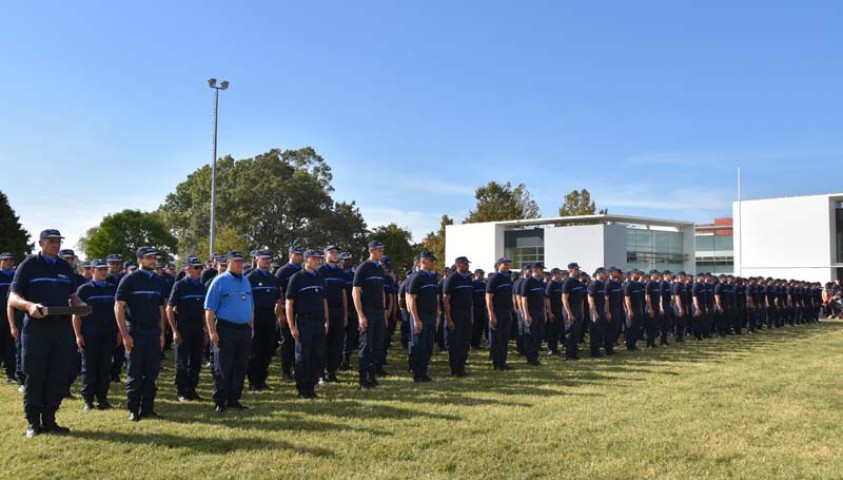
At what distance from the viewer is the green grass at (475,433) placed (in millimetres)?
5508

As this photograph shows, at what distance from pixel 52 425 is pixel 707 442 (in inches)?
244

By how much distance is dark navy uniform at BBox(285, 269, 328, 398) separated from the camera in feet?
28.9

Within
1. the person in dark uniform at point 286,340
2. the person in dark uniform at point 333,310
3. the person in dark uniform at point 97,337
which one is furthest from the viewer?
the person in dark uniform at point 286,340

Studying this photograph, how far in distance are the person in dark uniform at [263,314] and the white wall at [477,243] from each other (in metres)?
48.6

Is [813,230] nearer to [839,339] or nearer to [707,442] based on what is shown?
[839,339]

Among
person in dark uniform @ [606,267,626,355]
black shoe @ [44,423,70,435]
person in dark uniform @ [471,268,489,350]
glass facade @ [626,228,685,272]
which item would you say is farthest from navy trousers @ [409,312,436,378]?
glass facade @ [626,228,685,272]

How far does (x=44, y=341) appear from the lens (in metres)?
6.70

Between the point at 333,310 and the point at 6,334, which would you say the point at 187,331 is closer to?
the point at 333,310

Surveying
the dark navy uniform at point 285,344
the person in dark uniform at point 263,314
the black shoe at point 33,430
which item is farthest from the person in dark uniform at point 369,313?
the black shoe at point 33,430

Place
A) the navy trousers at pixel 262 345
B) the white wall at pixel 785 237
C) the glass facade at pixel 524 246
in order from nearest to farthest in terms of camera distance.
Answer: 1. the navy trousers at pixel 262 345
2. the white wall at pixel 785 237
3. the glass facade at pixel 524 246

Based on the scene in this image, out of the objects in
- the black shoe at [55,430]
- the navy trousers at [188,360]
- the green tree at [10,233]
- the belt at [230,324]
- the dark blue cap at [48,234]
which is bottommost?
the black shoe at [55,430]

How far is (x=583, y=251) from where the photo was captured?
53062mm

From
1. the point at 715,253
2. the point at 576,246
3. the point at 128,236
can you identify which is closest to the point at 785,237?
the point at 715,253

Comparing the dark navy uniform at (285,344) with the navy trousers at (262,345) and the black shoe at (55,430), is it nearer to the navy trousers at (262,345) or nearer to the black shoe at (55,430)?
the navy trousers at (262,345)
